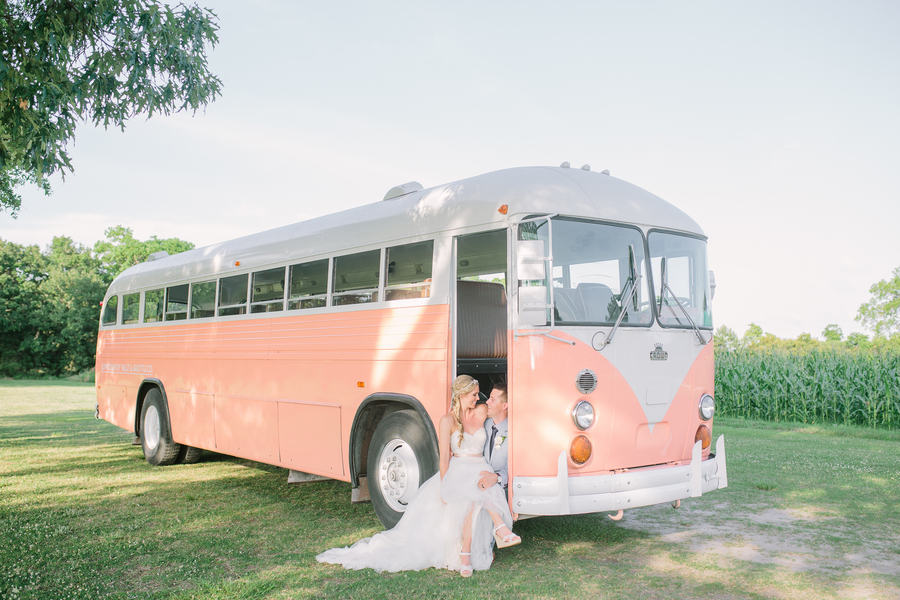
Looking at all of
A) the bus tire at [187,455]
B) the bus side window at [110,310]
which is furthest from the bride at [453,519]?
the bus side window at [110,310]

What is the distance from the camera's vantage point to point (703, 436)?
254 inches

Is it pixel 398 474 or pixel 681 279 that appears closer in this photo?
pixel 681 279

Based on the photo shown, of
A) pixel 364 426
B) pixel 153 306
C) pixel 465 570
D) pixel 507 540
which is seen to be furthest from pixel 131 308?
pixel 507 540

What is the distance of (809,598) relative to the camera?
497 cm

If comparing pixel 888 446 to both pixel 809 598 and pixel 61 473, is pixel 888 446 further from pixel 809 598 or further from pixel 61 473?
pixel 61 473

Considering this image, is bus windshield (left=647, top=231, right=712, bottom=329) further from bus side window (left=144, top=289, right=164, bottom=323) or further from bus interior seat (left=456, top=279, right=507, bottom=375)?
bus side window (left=144, top=289, right=164, bottom=323)

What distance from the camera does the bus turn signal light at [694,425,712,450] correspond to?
21.0ft

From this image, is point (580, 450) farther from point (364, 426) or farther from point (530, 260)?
point (364, 426)

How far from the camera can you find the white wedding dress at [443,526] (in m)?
5.72

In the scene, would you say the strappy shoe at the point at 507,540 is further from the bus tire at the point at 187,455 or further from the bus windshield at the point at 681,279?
the bus tire at the point at 187,455

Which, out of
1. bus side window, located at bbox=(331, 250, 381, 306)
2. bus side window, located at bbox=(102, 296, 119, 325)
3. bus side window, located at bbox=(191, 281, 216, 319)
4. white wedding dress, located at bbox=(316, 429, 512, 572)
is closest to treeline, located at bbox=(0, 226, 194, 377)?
bus side window, located at bbox=(102, 296, 119, 325)

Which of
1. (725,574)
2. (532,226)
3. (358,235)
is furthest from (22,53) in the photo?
(725,574)

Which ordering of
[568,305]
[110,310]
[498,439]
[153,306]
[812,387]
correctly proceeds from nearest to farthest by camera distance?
[568,305] < [498,439] < [153,306] < [110,310] < [812,387]

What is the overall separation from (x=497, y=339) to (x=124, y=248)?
6623 centimetres
